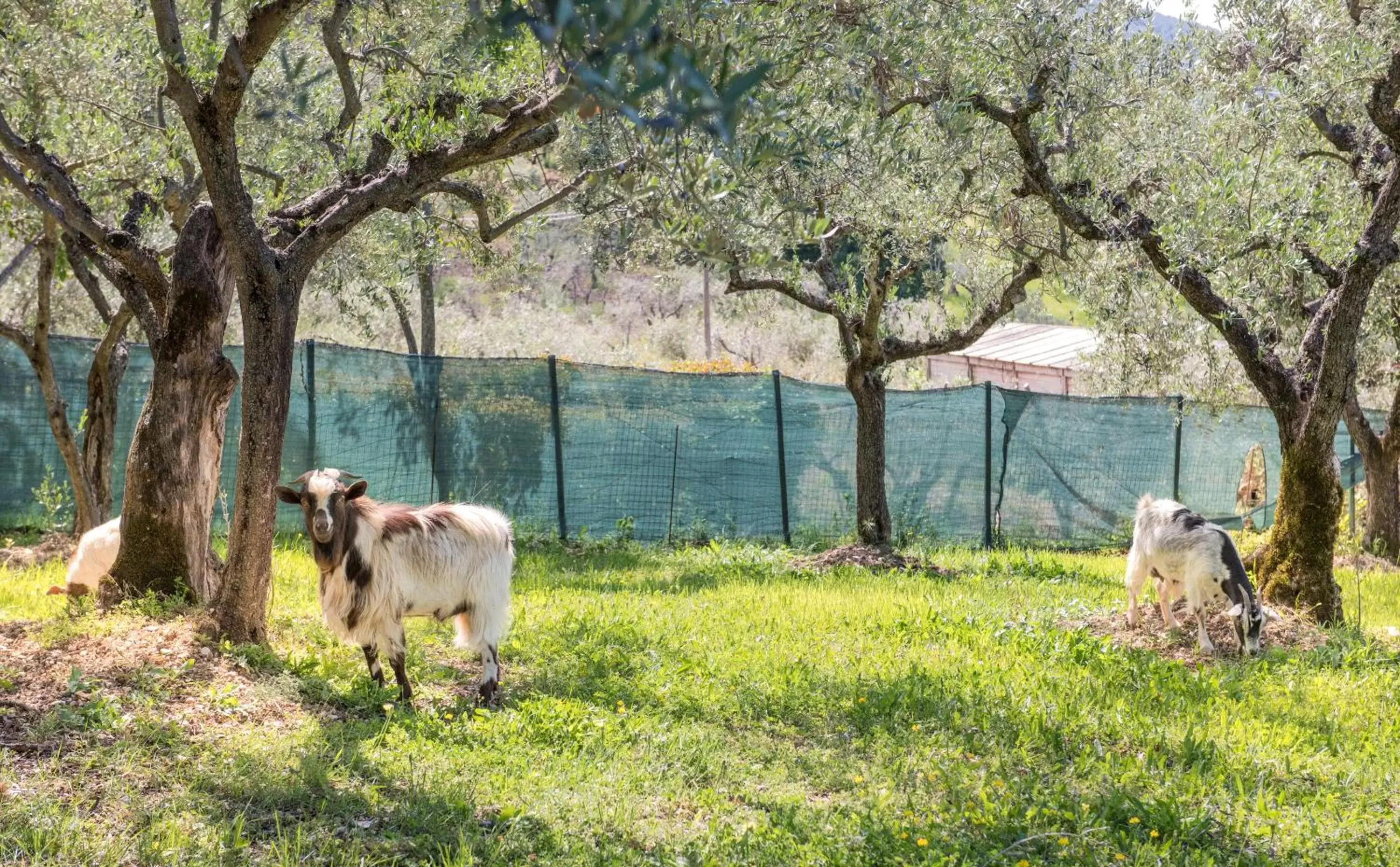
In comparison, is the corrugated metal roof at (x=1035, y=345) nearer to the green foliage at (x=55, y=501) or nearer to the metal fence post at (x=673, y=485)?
the metal fence post at (x=673, y=485)

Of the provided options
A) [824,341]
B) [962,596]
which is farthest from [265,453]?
[824,341]

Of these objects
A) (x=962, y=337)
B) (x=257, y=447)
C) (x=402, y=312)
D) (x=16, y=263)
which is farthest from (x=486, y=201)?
(x=402, y=312)

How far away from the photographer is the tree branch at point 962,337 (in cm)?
1355

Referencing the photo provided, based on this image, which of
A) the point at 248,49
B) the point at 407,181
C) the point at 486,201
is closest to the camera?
the point at 248,49

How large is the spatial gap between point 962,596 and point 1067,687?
330cm

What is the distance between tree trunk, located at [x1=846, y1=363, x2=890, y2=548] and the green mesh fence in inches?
55.5

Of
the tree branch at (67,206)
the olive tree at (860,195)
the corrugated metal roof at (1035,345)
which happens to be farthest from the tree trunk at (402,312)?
the corrugated metal roof at (1035,345)

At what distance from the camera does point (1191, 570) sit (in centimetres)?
918

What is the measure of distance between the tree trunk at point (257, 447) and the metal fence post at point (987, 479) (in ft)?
37.0

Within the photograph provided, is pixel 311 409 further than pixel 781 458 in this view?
No

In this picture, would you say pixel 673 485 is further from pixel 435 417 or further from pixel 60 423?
pixel 60 423

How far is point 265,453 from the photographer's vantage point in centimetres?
746

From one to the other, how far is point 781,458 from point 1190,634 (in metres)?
7.17

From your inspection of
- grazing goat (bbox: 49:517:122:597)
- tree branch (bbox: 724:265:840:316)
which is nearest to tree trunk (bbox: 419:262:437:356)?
tree branch (bbox: 724:265:840:316)
